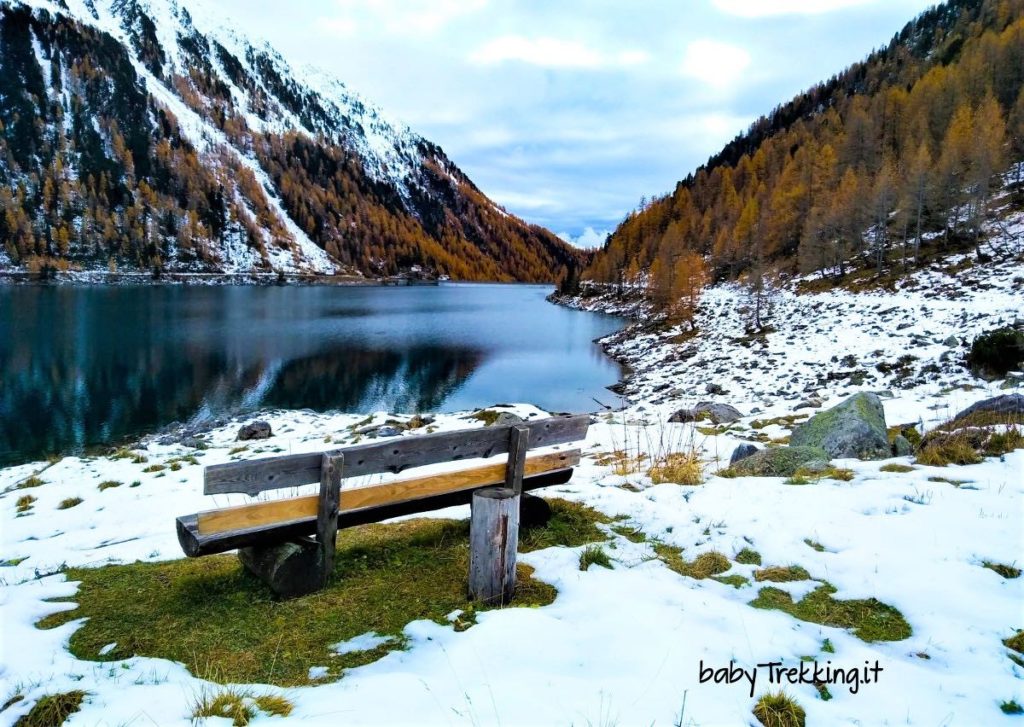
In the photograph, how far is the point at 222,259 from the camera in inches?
5984

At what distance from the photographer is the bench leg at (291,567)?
461 centimetres

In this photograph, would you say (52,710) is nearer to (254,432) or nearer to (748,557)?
(748,557)

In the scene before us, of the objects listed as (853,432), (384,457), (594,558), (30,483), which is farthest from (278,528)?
(30,483)

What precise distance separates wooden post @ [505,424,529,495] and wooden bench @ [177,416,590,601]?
0.01 meters

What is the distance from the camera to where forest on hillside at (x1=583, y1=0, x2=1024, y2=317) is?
1834 inches

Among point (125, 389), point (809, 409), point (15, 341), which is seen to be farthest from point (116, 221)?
point (809, 409)

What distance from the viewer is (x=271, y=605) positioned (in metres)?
4.54

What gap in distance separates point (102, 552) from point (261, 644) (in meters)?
3.90

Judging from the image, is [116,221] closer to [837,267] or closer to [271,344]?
[271,344]

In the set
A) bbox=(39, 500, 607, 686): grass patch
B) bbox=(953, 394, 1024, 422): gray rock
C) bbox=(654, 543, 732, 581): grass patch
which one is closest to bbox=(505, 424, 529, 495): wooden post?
bbox=(39, 500, 607, 686): grass patch

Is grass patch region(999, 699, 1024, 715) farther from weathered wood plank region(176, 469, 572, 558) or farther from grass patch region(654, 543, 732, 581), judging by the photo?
weathered wood plank region(176, 469, 572, 558)

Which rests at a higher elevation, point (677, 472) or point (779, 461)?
point (779, 461)

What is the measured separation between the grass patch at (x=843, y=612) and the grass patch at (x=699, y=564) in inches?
18.8

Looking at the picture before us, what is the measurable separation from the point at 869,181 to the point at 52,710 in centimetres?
7062
